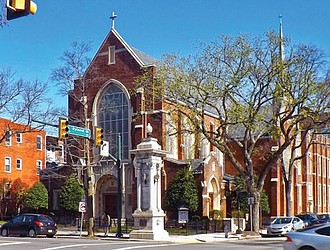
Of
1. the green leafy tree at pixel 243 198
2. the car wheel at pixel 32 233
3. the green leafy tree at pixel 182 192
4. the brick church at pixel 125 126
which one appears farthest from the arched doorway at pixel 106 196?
the car wheel at pixel 32 233

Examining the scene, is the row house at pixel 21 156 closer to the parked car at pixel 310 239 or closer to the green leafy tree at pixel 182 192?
the green leafy tree at pixel 182 192

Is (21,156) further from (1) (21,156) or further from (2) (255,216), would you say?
(2) (255,216)

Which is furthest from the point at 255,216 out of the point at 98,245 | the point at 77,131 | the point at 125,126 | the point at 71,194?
the point at 71,194

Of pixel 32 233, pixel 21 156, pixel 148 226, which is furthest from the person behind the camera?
pixel 21 156

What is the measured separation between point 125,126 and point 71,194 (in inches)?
308

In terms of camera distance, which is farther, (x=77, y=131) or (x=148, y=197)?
(x=148, y=197)

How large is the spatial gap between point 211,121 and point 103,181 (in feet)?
43.3

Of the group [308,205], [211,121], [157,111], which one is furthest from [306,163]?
[157,111]

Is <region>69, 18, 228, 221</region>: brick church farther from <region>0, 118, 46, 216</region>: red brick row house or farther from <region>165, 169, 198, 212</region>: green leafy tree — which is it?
<region>0, 118, 46, 216</region>: red brick row house

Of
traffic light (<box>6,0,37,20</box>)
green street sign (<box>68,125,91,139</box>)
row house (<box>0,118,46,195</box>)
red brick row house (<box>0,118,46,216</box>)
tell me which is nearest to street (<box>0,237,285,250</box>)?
green street sign (<box>68,125,91,139</box>)

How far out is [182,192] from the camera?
47125mm

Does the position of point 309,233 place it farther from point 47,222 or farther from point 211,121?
point 211,121

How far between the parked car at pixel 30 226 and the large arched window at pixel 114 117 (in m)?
16.3

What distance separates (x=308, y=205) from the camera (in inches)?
2574
